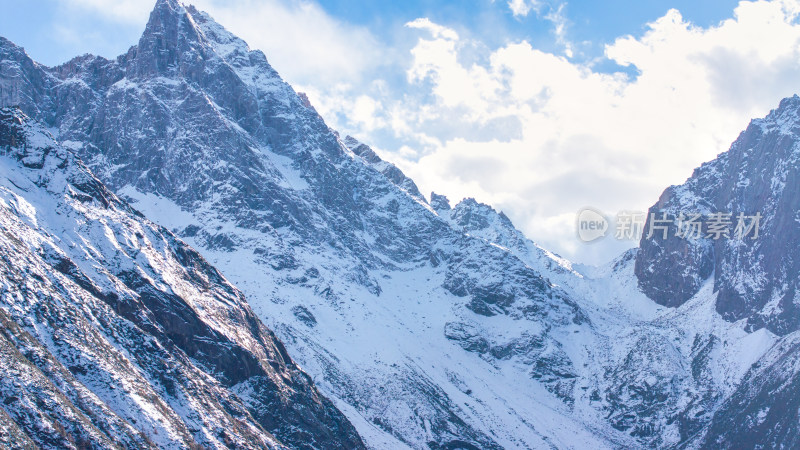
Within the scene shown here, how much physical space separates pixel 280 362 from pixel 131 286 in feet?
127

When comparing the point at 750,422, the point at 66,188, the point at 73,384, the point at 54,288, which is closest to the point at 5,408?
the point at 73,384

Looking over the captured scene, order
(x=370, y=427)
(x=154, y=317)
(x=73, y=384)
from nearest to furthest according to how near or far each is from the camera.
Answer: (x=73, y=384) → (x=154, y=317) → (x=370, y=427)

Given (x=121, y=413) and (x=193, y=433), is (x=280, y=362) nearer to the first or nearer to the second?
(x=193, y=433)

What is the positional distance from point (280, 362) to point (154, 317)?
3650cm

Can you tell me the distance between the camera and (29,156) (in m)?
143

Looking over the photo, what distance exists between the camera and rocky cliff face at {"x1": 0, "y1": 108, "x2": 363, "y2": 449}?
309 ft

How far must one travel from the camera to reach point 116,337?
115 metres

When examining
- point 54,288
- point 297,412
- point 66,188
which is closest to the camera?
point 54,288

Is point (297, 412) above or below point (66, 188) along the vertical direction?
below

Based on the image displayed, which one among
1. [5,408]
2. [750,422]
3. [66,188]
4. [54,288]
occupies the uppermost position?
Answer: [750,422]

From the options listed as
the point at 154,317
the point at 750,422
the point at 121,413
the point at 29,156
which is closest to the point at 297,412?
the point at 154,317

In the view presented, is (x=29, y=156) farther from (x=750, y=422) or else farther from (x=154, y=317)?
(x=750, y=422)

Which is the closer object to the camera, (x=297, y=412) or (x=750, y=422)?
(x=297, y=412)

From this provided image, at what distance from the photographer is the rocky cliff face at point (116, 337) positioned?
309ft
